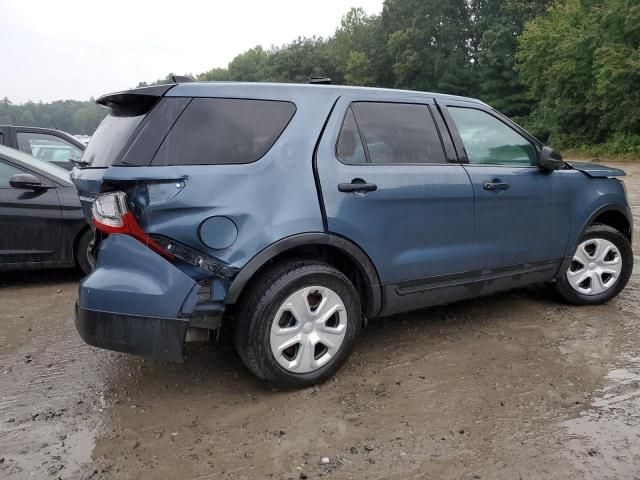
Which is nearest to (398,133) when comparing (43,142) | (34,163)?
(34,163)

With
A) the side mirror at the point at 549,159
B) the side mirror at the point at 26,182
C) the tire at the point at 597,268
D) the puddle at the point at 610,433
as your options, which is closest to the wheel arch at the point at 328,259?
the puddle at the point at 610,433

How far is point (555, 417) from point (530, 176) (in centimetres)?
185

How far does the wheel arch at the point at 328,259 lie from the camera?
279cm

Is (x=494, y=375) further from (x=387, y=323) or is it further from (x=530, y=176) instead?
(x=530, y=176)

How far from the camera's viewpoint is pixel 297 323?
9.80 ft

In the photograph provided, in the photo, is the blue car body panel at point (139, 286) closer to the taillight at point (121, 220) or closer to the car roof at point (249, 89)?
the taillight at point (121, 220)

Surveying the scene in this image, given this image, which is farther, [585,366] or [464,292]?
[464,292]

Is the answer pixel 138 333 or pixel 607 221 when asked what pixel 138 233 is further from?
pixel 607 221

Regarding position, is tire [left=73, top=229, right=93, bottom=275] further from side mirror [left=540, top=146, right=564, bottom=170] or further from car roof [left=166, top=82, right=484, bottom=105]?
side mirror [left=540, top=146, right=564, bottom=170]

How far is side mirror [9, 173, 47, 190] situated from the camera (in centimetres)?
509

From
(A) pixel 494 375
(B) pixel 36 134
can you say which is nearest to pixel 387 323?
(A) pixel 494 375

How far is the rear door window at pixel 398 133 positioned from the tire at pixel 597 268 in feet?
5.51

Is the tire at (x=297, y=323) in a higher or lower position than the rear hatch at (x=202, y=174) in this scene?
lower

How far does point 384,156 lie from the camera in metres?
3.31
